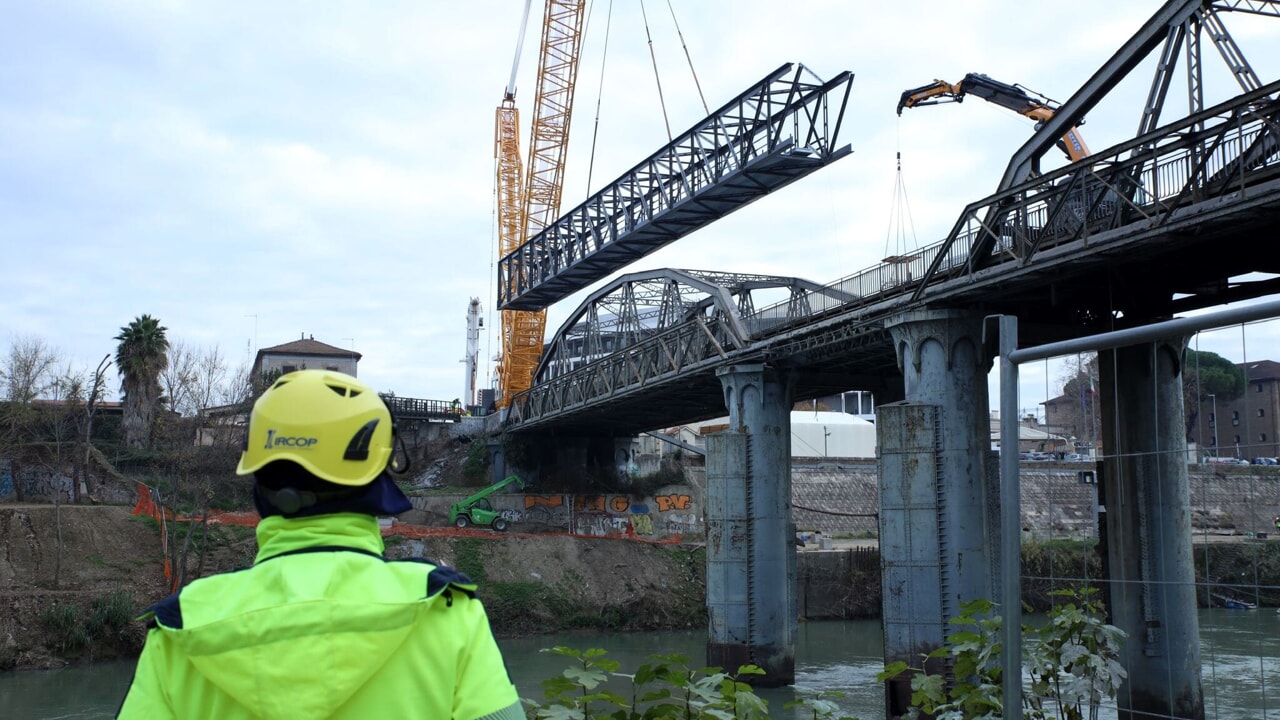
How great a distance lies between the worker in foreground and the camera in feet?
7.73

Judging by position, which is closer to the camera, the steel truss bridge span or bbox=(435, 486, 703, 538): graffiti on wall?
the steel truss bridge span

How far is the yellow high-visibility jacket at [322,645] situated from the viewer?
2350 mm

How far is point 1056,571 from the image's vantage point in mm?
8211

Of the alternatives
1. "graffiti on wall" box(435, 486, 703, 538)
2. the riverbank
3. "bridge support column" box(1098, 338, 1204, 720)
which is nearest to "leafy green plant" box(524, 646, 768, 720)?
"bridge support column" box(1098, 338, 1204, 720)

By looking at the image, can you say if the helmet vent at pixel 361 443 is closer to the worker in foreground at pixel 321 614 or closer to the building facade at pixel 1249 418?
the worker in foreground at pixel 321 614

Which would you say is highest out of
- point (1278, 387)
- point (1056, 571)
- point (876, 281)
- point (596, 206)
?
point (596, 206)

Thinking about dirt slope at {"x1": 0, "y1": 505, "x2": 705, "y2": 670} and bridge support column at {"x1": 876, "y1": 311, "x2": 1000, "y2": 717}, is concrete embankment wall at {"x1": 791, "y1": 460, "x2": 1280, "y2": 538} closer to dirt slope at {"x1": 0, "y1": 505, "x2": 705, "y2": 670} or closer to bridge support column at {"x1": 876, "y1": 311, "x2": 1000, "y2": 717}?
bridge support column at {"x1": 876, "y1": 311, "x2": 1000, "y2": 717}

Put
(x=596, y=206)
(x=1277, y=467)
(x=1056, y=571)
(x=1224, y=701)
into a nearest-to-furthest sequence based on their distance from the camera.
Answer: (x=1277, y=467), (x=1224, y=701), (x=1056, y=571), (x=596, y=206)

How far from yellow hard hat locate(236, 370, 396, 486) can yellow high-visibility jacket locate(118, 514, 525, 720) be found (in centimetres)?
18

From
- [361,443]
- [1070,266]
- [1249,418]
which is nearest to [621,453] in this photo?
[1070,266]

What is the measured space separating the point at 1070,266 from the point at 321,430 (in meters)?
20.3

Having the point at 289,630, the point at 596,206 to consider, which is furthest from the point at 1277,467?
the point at 596,206

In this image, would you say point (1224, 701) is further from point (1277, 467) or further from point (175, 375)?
point (175, 375)

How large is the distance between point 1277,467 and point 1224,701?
5.03ft
